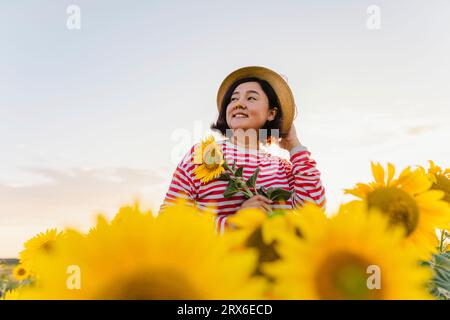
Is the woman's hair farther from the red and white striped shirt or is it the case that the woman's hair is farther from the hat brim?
the red and white striped shirt

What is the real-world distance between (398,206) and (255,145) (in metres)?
1.41

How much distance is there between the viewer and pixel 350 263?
0.22 m

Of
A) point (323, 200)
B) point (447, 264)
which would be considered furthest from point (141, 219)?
point (323, 200)

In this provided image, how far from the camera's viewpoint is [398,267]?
0.22 metres

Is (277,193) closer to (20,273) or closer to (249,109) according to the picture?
(20,273)

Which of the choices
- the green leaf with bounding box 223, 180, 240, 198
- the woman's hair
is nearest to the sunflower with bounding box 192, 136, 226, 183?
the green leaf with bounding box 223, 180, 240, 198

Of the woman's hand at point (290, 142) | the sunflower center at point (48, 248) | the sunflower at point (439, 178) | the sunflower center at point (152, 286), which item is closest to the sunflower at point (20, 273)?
the sunflower center at point (48, 248)

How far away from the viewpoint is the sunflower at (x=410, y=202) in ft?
1.28

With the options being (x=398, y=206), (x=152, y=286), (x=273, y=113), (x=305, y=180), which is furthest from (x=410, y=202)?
(x=273, y=113)

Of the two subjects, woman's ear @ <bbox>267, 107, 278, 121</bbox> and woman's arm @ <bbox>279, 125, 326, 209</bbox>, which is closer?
woman's arm @ <bbox>279, 125, 326, 209</bbox>

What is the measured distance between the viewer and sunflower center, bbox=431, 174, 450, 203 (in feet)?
2.29

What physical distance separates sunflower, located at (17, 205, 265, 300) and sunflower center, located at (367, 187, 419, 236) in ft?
0.84

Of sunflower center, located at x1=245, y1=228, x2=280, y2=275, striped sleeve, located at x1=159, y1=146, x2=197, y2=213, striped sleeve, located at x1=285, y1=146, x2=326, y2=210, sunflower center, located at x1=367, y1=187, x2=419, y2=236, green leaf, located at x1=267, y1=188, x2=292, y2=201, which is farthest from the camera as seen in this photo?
striped sleeve, located at x1=159, y1=146, x2=197, y2=213
